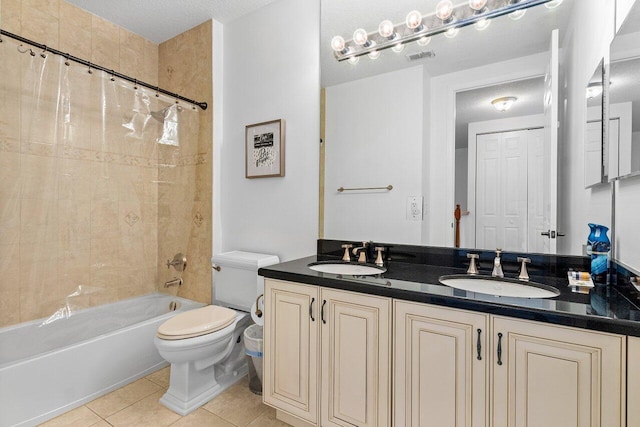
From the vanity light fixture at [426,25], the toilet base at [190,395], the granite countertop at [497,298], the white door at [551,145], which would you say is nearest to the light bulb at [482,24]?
the vanity light fixture at [426,25]

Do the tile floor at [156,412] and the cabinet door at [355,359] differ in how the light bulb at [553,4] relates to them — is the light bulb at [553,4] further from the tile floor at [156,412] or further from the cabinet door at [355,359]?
the tile floor at [156,412]

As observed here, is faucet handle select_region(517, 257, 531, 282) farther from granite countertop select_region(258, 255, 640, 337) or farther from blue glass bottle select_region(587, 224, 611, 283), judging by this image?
blue glass bottle select_region(587, 224, 611, 283)

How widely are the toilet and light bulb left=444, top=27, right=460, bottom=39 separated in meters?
1.67

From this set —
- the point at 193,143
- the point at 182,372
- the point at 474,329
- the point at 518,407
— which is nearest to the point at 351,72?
the point at 193,143

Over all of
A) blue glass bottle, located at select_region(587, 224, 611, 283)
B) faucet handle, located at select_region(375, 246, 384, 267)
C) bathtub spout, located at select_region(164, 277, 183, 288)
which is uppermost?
blue glass bottle, located at select_region(587, 224, 611, 283)

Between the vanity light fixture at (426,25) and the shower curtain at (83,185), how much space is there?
4.41ft

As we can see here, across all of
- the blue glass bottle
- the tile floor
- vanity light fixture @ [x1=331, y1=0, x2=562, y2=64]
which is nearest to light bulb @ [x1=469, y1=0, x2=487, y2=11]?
vanity light fixture @ [x1=331, y1=0, x2=562, y2=64]

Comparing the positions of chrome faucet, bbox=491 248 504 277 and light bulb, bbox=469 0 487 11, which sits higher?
light bulb, bbox=469 0 487 11

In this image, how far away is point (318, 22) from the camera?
2.03m

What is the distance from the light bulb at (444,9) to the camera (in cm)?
160

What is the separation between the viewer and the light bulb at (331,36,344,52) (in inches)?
75.9

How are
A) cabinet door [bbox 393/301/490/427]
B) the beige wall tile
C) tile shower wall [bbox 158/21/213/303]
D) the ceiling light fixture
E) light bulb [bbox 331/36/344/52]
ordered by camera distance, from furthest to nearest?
tile shower wall [bbox 158/21/213/303] < the beige wall tile < light bulb [bbox 331/36/344/52] < the ceiling light fixture < cabinet door [bbox 393/301/490/427]

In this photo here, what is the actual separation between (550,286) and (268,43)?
Answer: 2.23 m

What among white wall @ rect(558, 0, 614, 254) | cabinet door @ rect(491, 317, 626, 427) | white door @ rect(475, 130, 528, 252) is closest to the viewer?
cabinet door @ rect(491, 317, 626, 427)
